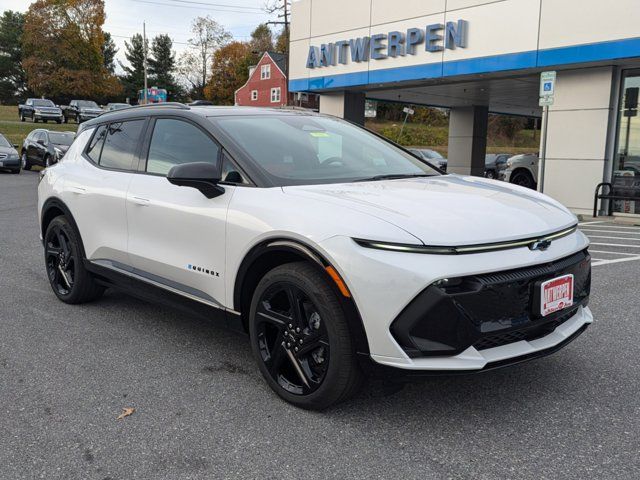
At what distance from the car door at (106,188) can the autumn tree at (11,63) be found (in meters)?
86.4

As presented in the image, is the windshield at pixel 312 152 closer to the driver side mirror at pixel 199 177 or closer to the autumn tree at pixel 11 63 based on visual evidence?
the driver side mirror at pixel 199 177

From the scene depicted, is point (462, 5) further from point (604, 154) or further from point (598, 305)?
point (598, 305)

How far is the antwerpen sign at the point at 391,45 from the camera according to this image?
15.5m

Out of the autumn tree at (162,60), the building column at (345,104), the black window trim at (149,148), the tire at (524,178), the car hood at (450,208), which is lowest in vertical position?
the tire at (524,178)

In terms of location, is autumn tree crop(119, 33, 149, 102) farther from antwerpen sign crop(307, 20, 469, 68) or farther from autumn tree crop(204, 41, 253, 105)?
antwerpen sign crop(307, 20, 469, 68)

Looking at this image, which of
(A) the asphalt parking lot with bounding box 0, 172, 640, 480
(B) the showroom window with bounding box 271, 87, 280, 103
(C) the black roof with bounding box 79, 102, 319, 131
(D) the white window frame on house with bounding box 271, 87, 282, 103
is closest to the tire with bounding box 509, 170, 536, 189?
(A) the asphalt parking lot with bounding box 0, 172, 640, 480

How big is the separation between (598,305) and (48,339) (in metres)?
4.46

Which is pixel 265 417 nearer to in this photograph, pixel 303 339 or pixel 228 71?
pixel 303 339

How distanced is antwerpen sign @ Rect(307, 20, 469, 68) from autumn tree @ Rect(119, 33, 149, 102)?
2951 inches

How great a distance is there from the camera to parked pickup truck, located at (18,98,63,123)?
40.7 metres

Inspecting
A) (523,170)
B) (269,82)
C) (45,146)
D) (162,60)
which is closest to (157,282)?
(523,170)

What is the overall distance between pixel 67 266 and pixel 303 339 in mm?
3061

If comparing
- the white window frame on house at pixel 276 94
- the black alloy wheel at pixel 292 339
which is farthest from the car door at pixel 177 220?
the white window frame on house at pixel 276 94

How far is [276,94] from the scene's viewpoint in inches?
2346
